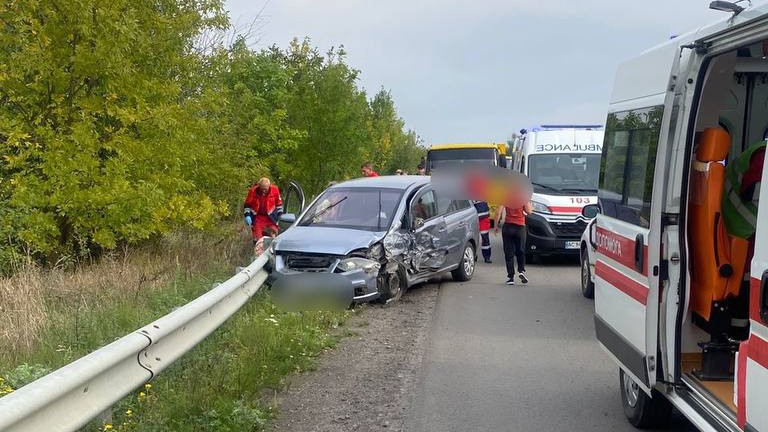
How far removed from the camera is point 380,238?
1172cm

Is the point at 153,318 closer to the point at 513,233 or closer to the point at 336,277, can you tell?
the point at 336,277

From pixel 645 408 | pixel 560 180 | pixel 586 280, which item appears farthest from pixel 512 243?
pixel 645 408

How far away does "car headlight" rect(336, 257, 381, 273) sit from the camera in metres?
11.2

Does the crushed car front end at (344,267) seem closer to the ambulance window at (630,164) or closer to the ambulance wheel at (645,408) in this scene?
the ambulance window at (630,164)

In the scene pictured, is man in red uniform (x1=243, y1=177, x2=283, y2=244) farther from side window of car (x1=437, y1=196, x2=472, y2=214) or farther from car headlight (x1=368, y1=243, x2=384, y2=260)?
car headlight (x1=368, y1=243, x2=384, y2=260)

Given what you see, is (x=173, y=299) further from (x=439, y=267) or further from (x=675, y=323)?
(x=675, y=323)

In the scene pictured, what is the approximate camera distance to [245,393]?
6703 mm

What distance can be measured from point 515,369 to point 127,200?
6.78 metres

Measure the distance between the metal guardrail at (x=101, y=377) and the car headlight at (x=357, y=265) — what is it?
3975 mm

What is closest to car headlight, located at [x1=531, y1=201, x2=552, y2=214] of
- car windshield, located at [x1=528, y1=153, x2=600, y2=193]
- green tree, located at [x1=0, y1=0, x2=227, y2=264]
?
car windshield, located at [x1=528, y1=153, x2=600, y2=193]

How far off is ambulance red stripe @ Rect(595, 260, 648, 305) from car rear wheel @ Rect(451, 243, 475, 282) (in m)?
7.69

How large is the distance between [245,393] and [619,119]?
3.52 meters

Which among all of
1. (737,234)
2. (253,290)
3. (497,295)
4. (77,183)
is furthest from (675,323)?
(77,183)

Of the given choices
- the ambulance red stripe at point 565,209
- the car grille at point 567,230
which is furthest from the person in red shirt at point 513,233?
the ambulance red stripe at point 565,209
